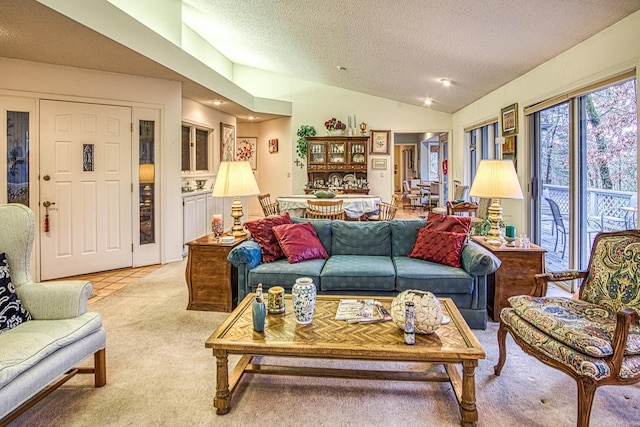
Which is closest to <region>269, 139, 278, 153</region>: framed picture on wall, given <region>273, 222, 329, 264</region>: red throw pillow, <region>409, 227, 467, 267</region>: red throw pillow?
<region>273, 222, 329, 264</region>: red throw pillow

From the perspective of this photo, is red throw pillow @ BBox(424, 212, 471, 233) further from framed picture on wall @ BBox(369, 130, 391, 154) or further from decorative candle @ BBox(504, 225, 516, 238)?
framed picture on wall @ BBox(369, 130, 391, 154)

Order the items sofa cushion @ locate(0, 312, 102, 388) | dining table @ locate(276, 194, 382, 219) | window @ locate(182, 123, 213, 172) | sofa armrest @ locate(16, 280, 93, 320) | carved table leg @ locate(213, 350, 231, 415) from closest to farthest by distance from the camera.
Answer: sofa cushion @ locate(0, 312, 102, 388)
carved table leg @ locate(213, 350, 231, 415)
sofa armrest @ locate(16, 280, 93, 320)
dining table @ locate(276, 194, 382, 219)
window @ locate(182, 123, 213, 172)

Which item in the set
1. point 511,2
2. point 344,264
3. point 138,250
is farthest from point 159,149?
point 511,2

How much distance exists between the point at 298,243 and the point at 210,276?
807 mm

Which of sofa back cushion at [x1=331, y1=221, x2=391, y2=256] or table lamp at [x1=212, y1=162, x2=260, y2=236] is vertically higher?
table lamp at [x1=212, y1=162, x2=260, y2=236]

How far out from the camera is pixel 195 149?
6.73 metres

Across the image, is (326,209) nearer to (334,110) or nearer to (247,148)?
(334,110)

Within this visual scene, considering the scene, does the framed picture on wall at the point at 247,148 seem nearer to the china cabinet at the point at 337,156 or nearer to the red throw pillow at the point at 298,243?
the china cabinet at the point at 337,156

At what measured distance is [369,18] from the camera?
14.3 ft

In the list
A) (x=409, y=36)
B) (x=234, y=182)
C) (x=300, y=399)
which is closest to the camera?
(x=300, y=399)

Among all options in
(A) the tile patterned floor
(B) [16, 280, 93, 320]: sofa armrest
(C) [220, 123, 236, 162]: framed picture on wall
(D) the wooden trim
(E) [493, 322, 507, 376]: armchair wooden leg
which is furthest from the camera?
(C) [220, 123, 236, 162]: framed picture on wall

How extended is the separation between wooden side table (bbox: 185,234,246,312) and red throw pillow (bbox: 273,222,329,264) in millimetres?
428

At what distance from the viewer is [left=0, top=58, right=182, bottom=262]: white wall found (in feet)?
14.0

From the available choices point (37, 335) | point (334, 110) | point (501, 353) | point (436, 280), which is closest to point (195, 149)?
point (334, 110)
